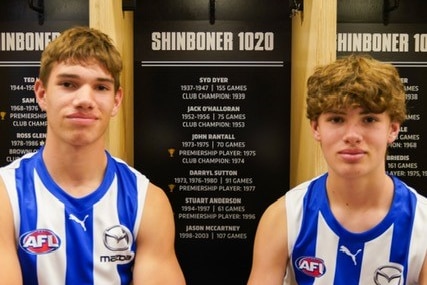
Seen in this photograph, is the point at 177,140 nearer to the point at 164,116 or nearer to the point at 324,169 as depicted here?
the point at 164,116

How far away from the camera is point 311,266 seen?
1.59m

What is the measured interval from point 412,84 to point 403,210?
2.46 ft

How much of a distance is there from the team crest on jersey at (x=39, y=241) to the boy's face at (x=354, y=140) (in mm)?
776

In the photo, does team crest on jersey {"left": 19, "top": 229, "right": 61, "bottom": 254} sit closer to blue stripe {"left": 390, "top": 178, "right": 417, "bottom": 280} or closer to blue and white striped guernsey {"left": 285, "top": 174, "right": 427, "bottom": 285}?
blue and white striped guernsey {"left": 285, "top": 174, "right": 427, "bottom": 285}

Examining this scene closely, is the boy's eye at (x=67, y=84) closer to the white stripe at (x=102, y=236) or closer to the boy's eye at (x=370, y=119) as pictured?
the white stripe at (x=102, y=236)

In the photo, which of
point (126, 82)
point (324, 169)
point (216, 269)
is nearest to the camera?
point (324, 169)

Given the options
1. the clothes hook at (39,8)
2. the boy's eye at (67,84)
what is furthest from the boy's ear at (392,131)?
the clothes hook at (39,8)

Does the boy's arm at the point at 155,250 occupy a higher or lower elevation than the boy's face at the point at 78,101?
lower

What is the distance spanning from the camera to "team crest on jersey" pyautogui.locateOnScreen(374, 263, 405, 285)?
1.54 m

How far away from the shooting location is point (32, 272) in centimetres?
151

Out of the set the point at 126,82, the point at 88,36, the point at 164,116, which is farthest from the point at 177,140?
the point at 88,36

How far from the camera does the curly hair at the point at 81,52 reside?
1.51 m

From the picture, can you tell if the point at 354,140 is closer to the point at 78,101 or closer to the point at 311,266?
the point at 311,266

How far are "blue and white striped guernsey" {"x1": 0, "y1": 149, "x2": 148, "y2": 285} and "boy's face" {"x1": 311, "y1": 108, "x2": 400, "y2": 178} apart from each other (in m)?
0.56
